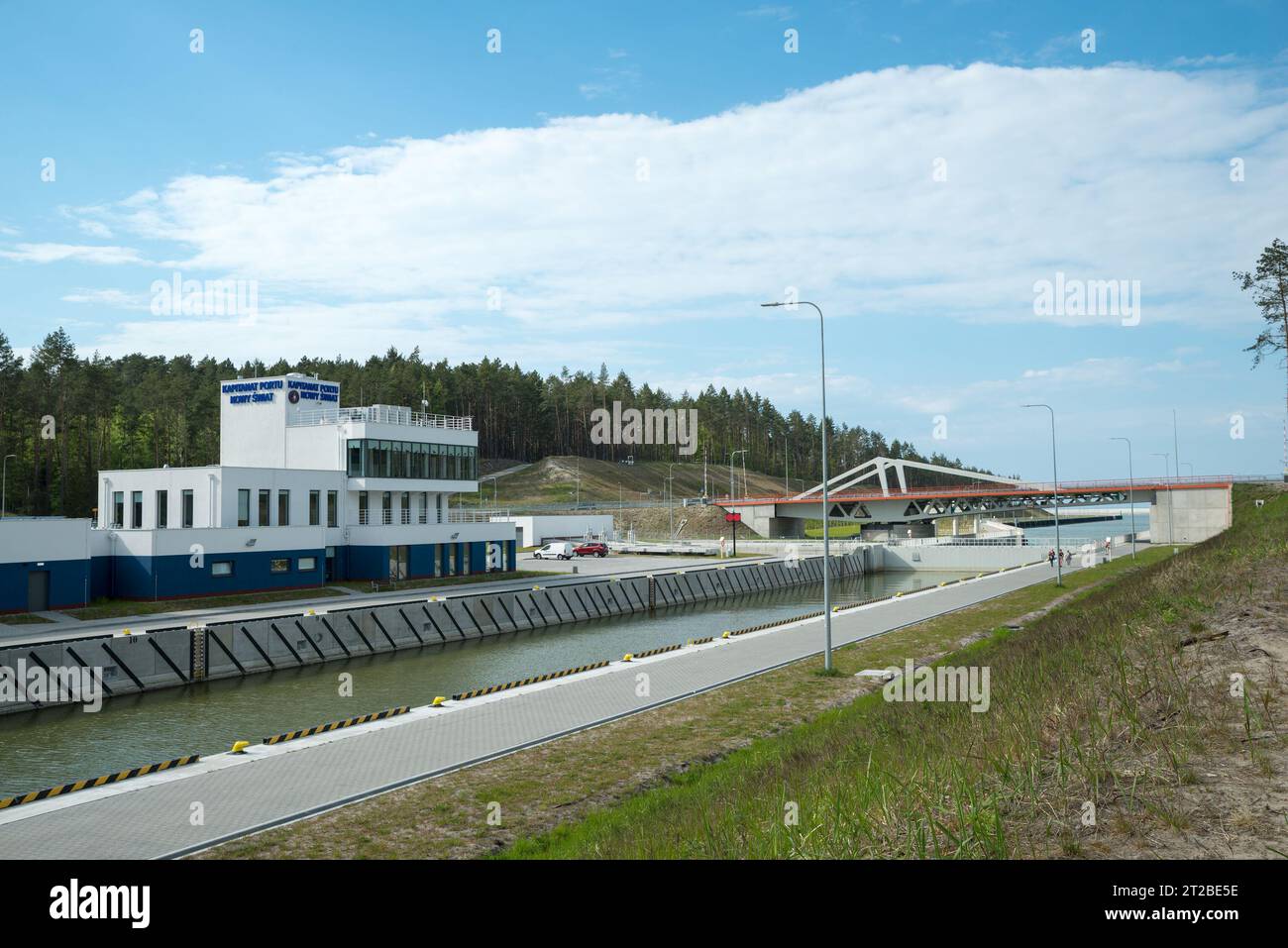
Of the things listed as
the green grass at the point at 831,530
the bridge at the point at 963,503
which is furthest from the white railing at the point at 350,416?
the green grass at the point at 831,530

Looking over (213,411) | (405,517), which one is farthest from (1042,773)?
(213,411)

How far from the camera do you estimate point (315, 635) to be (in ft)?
112

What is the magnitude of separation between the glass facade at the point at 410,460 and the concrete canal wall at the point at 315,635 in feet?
33.1

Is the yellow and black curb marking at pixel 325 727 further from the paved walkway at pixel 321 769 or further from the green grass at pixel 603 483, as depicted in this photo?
the green grass at pixel 603 483

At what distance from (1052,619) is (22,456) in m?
83.7

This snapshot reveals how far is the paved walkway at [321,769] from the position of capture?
1238 centimetres

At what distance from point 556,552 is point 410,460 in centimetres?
2563

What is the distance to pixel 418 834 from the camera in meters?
12.5

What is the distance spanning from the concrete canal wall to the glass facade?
33.1 feet

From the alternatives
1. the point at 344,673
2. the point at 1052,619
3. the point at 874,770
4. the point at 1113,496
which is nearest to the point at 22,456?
the point at 344,673

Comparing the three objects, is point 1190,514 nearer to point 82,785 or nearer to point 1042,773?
point 1042,773

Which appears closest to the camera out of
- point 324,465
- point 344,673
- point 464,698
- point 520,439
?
point 464,698
